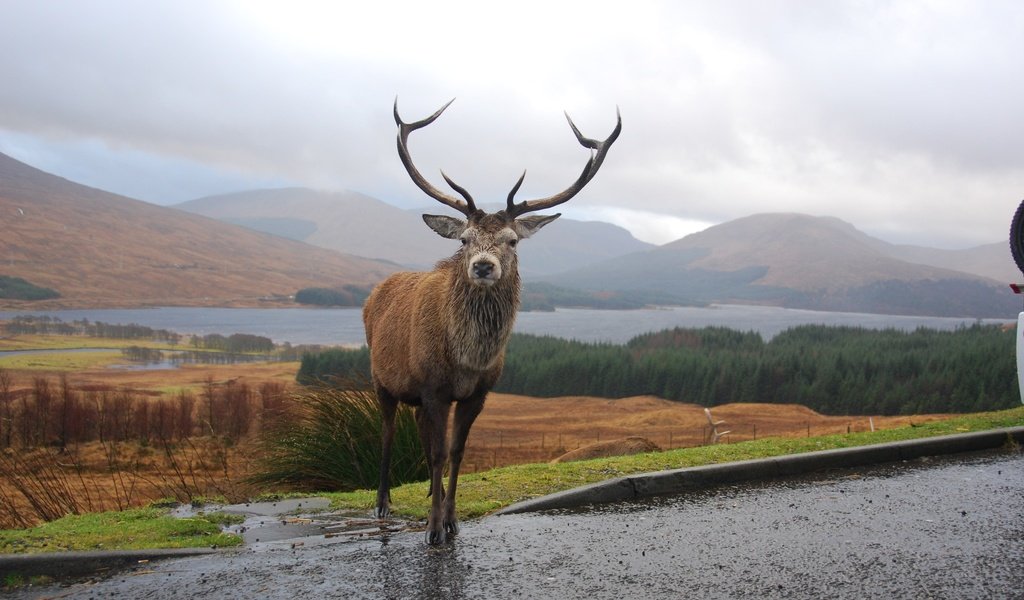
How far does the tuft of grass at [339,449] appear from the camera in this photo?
421 inches

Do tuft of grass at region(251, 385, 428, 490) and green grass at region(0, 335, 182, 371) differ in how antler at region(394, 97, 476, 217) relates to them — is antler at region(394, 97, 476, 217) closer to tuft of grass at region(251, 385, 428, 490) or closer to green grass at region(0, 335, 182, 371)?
tuft of grass at region(251, 385, 428, 490)

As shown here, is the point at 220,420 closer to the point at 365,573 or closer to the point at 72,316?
the point at 365,573

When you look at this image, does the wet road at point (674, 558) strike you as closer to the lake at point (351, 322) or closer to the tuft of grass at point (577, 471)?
the tuft of grass at point (577, 471)

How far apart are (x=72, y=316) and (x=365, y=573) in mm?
82550

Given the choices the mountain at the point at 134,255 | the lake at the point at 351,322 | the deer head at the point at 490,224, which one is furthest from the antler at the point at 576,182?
the mountain at the point at 134,255

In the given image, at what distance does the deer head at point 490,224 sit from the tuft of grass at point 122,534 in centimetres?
295

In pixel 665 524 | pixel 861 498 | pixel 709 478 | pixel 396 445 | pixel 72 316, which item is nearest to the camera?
pixel 665 524

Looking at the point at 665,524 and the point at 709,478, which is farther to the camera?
the point at 709,478

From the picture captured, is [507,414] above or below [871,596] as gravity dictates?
below

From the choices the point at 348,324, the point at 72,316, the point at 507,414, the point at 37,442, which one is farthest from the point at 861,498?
the point at 348,324

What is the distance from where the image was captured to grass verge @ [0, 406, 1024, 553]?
6.17 meters

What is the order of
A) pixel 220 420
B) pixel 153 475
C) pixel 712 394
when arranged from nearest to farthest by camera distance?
1. pixel 153 475
2. pixel 220 420
3. pixel 712 394

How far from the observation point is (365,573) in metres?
5.51

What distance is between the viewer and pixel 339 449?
10750mm
